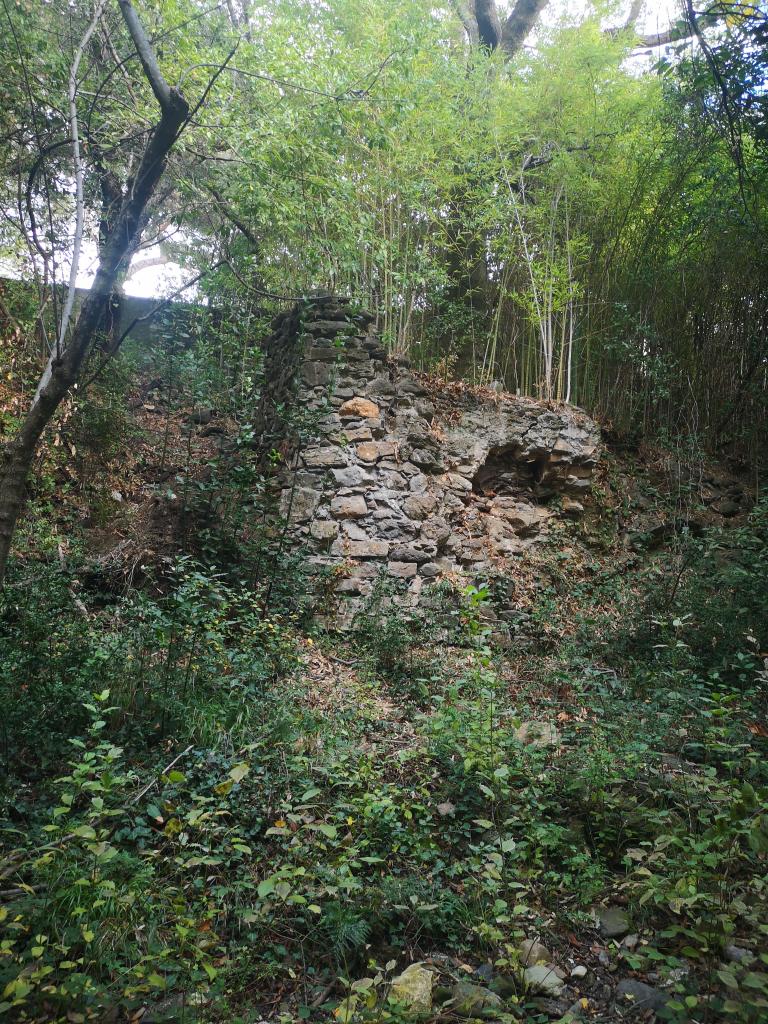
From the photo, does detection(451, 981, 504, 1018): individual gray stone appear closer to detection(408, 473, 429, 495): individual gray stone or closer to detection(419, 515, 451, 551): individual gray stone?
detection(419, 515, 451, 551): individual gray stone

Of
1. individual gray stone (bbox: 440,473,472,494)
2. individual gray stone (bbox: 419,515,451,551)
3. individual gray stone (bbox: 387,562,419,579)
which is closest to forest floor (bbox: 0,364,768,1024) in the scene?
individual gray stone (bbox: 387,562,419,579)

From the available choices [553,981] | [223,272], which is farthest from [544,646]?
[223,272]

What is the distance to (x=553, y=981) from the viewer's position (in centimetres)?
191

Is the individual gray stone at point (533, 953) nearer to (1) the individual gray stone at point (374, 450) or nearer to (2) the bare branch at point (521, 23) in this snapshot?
(1) the individual gray stone at point (374, 450)

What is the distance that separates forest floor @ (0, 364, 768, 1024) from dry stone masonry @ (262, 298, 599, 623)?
26.7 inches

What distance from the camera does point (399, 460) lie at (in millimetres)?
5430

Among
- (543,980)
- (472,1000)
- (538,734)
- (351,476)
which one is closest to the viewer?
(472,1000)

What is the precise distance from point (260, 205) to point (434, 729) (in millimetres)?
3979

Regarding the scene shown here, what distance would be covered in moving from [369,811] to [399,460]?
3.43 meters

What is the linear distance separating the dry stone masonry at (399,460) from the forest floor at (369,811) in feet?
2.23

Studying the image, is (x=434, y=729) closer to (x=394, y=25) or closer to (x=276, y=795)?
(x=276, y=795)

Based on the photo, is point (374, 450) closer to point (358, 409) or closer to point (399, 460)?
point (399, 460)

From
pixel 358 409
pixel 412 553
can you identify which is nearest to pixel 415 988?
pixel 412 553

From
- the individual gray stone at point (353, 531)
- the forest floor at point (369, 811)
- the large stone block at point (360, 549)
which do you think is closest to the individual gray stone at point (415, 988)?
the forest floor at point (369, 811)
